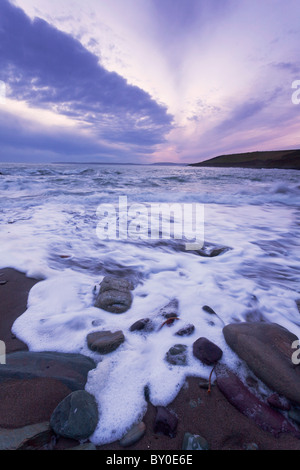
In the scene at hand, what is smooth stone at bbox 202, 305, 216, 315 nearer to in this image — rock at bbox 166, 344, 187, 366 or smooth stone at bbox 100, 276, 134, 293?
rock at bbox 166, 344, 187, 366

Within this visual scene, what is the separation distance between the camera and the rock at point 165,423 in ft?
3.51

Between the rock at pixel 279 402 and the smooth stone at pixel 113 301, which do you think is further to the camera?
the smooth stone at pixel 113 301

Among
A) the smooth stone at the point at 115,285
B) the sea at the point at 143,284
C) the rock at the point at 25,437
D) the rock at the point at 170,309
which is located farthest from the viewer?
the smooth stone at the point at 115,285

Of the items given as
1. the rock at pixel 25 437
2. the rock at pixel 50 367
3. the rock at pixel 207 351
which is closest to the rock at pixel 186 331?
the rock at pixel 207 351

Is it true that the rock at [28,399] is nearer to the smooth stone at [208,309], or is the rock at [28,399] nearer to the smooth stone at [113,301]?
the smooth stone at [113,301]

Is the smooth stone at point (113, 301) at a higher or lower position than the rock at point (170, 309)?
higher

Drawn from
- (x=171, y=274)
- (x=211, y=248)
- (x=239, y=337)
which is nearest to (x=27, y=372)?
(x=239, y=337)

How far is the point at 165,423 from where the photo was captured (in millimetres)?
1084

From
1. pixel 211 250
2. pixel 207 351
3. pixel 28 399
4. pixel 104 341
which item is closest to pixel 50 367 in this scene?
pixel 28 399

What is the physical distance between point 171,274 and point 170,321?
996mm

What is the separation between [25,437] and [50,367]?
1.25 feet

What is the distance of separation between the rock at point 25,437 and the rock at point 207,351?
0.94 meters

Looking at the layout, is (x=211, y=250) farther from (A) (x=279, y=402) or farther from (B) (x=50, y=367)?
(B) (x=50, y=367)

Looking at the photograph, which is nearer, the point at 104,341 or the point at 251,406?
the point at 251,406
